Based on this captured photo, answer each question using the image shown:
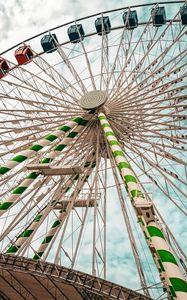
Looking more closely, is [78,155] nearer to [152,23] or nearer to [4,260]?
[4,260]

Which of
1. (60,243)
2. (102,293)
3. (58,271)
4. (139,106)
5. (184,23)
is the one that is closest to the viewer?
(102,293)

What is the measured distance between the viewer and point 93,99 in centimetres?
2175

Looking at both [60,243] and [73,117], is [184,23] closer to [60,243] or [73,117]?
[73,117]

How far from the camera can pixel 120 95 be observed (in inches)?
880

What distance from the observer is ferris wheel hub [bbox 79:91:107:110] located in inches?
833

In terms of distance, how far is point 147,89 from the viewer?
2241 cm

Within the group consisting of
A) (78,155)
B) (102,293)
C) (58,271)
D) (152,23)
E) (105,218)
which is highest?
(152,23)

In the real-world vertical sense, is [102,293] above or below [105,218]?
below

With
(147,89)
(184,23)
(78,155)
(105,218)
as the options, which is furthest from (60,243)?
(184,23)

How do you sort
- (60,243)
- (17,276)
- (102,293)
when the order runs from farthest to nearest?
(60,243)
(17,276)
(102,293)

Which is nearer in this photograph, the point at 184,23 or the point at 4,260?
the point at 4,260

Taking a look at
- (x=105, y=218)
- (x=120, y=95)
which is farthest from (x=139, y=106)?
(x=105, y=218)

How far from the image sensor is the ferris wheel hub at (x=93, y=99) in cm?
2116

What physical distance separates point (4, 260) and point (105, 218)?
6.54 m
